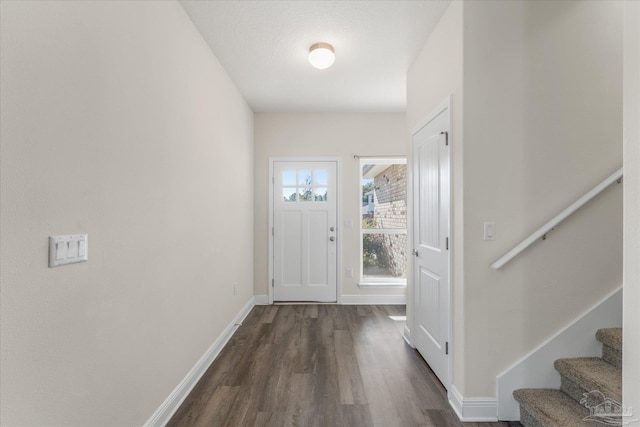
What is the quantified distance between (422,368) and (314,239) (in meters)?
2.23

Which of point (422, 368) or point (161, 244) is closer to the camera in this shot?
point (161, 244)

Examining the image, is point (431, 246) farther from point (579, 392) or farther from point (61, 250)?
point (61, 250)

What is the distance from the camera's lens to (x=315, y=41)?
103 inches

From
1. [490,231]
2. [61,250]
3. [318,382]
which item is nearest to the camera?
[61,250]

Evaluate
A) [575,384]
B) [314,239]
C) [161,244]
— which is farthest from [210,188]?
[575,384]

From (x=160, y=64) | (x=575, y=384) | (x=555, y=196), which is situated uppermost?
(x=160, y=64)

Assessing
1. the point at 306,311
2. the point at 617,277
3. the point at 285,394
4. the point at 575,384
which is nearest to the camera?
the point at 575,384

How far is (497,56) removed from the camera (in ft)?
6.24

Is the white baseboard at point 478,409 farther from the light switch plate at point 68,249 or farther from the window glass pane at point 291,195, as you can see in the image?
the window glass pane at point 291,195

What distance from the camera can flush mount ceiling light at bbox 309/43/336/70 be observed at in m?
2.62

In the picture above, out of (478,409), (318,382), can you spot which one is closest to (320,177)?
(318,382)

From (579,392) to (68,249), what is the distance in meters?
2.50

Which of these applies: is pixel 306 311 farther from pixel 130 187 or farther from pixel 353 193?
pixel 130 187

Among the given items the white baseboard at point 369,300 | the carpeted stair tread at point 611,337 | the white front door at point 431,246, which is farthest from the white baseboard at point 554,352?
the white baseboard at point 369,300
